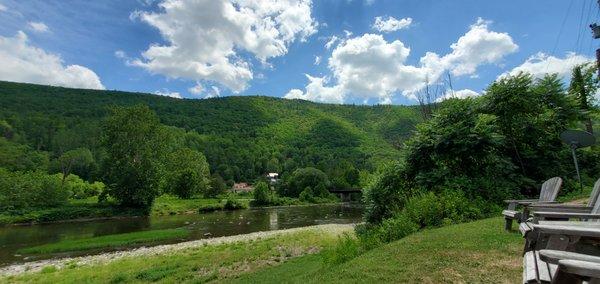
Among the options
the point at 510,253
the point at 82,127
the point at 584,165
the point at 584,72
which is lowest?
the point at 510,253

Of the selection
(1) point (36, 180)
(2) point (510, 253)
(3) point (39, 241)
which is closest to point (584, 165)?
(2) point (510, 253)

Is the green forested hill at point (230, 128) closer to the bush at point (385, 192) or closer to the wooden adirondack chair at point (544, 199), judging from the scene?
the bush at point (385, 192)

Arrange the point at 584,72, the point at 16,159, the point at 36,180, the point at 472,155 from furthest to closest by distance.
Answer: the point at 16,159
the point at 36,180
the point at 584,72
the point at 472,155

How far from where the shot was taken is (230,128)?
175 metres

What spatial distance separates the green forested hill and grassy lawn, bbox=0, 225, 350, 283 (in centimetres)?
9307

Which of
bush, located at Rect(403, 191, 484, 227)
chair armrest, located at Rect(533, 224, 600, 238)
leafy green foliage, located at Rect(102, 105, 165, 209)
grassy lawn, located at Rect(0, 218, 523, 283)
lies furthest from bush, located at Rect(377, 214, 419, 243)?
leafy green foliage, located at Rect(102, 105, 165, 209)

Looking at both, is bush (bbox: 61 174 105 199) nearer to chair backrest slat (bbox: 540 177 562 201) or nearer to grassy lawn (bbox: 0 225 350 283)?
grassy lawn (bbox: 0 225 350 283)

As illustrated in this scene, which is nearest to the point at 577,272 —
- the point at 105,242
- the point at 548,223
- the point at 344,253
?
the point at 548,223

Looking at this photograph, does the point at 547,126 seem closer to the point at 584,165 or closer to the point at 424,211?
the point at 584,165

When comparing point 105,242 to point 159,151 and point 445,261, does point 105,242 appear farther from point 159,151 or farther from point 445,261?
point 159,151

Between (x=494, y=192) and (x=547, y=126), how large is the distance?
5.90 m

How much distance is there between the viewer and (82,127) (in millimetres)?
130250

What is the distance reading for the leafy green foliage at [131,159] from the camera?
56.2 m

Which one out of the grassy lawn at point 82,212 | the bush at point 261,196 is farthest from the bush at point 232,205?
the bush at point 261,196
